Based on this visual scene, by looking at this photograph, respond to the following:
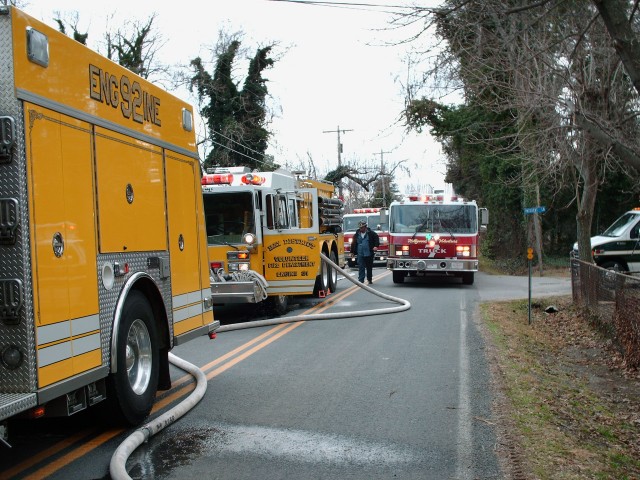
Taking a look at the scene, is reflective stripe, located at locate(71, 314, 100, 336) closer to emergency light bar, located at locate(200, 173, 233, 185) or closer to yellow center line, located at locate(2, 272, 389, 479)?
yellow center line, located at locate(2, 272, 389, 479)

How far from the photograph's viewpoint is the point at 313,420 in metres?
6.57

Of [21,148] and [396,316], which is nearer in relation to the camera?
[21,148]

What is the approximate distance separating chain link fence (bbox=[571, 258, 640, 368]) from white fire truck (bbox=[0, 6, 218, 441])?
19.7 feet

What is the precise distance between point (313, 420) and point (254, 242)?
25.3 feet

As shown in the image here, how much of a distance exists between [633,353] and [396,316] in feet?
17.6

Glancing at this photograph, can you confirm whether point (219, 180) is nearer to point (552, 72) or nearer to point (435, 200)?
point (552, 72)

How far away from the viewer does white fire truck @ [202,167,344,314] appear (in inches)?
536

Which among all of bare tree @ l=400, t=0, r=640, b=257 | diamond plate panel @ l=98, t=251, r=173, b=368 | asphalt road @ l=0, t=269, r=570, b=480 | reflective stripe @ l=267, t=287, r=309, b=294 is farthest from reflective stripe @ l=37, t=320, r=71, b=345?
reflective stripe @ l=267, t=287, r=309, b=294

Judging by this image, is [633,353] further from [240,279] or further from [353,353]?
[240,279]

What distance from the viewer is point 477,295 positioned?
1892cm

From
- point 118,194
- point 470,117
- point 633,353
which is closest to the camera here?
point 118,194

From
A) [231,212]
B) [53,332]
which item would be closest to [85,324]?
[53,332]

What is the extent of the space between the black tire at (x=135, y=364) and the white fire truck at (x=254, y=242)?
676 cm

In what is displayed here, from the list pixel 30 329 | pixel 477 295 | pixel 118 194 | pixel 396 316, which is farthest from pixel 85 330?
pixel 477 295
